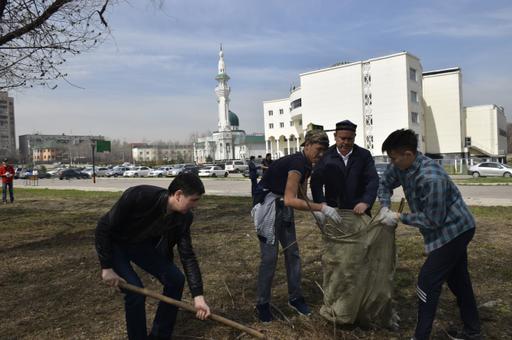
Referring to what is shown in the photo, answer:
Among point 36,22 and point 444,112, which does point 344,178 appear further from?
point 444,112

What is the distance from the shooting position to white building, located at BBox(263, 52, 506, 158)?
2013 inches

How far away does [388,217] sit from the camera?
130 inches

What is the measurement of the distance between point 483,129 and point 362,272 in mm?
64840

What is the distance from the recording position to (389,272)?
3475mm

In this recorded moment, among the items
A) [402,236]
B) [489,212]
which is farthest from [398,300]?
[489,212]

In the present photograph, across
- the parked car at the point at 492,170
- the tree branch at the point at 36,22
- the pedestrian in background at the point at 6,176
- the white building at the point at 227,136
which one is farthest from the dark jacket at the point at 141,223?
the white building at the point at 227,136

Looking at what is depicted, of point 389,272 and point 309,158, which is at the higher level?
point 309,158

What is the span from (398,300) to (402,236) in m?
3.19

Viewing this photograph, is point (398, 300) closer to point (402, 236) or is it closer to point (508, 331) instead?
point (508, 331)

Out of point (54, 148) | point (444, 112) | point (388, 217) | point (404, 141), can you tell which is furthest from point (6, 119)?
point (54, 148)

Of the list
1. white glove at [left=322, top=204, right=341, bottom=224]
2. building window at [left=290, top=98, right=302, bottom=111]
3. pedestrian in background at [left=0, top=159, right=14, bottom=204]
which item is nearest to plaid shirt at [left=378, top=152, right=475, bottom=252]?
white glove at [left=322, top=204, right=341, bottom=224]

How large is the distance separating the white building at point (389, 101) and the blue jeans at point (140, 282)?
47474mm

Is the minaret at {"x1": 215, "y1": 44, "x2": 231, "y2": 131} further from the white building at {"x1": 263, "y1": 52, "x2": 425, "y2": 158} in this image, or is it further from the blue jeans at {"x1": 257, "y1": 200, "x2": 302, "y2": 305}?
the blue jeans at {"x1": 257, "y1": 200, "x2": 302, "y2": 305}

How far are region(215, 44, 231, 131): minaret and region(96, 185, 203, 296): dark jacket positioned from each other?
86.5m
